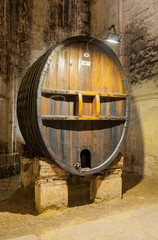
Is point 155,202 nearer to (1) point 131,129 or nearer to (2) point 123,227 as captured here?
(2) point 123,227

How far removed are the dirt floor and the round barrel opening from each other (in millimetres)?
707

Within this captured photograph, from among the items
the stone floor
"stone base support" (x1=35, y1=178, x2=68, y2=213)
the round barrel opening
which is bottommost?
the stone floor

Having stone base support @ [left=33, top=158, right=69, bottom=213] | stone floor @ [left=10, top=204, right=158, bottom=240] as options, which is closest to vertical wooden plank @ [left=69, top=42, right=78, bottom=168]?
stone base support @ [left=33, top=158, right=69, bottom=213]

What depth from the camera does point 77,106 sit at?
10.6 feet

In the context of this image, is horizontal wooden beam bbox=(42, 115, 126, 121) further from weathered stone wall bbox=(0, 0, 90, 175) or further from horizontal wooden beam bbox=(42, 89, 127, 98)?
weathered stone wall bbox=(0, 0, 90, 175)

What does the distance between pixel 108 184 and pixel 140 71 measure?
134 inches

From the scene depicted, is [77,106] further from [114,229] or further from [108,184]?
[114,229]

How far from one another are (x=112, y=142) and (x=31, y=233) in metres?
1.84

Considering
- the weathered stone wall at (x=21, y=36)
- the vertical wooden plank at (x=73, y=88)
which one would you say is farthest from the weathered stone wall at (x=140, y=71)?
the vertical wooden plank at (x=73, y=88)

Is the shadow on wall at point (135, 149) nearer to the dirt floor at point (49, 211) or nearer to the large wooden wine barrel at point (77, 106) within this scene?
the dirt floor at point (49, 211)

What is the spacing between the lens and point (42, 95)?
9.93ft

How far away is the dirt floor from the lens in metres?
2.77

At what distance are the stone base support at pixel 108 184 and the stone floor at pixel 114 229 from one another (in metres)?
0.57

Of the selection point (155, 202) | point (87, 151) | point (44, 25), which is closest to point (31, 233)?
point (87, 151)
